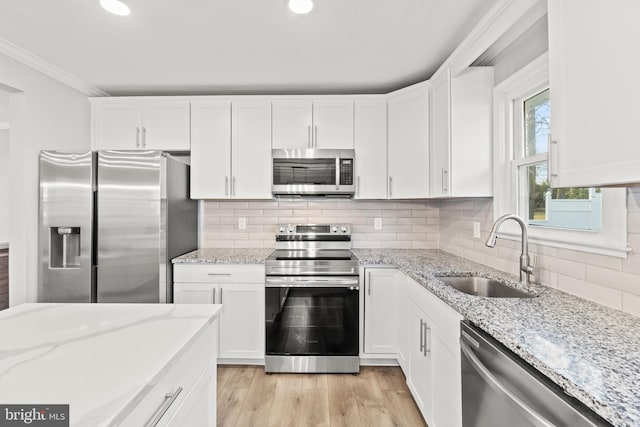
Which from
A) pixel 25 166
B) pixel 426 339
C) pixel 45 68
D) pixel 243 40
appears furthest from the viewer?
pixel 45 68

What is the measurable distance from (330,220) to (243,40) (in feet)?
5.72

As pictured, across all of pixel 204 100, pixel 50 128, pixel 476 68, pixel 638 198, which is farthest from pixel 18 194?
pixel 638 198

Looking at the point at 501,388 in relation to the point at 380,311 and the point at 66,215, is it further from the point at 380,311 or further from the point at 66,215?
the point at 66,215

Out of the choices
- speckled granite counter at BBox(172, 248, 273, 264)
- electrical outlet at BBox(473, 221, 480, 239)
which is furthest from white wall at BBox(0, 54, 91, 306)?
electrical outlet at BBox(473, 221, 480, 239)

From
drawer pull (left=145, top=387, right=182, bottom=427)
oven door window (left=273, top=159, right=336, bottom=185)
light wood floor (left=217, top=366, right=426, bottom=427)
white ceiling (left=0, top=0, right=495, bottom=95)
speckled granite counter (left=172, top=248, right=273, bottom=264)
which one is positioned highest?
white ceiling (left=0, top=0, right=495, bottom=95)

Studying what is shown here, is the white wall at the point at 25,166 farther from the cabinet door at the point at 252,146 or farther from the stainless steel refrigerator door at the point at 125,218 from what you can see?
the cabinet door at the point at 252,146

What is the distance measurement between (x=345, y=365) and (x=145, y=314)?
177 centimetres

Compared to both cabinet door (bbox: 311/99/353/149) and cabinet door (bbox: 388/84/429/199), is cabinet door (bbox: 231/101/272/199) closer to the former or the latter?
cabinet door (bbox: 311/99/353/149)

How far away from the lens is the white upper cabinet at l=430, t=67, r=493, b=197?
2.18 metres

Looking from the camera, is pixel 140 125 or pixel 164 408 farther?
pixel 140 125

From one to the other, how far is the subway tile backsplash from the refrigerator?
80 centimetres

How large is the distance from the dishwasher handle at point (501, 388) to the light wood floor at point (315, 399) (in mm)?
1011

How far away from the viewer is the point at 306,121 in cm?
285

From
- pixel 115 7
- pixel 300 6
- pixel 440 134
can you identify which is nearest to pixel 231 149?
pixel 115 7
